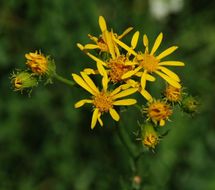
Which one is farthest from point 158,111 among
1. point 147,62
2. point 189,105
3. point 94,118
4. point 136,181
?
point 136,181

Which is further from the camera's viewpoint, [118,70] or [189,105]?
[189,105]

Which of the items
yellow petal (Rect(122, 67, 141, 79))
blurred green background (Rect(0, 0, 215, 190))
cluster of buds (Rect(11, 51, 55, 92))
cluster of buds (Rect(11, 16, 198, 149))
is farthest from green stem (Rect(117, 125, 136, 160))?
blurred green background (Rect(0, 0, 215, 190))

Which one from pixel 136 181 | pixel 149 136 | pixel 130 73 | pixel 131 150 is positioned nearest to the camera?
pixel 149 136

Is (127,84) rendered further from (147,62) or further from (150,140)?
(150,140)

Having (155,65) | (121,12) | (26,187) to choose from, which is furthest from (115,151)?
(155,65)

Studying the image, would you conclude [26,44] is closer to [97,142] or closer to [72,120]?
[72,120]

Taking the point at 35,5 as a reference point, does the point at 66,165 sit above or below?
below

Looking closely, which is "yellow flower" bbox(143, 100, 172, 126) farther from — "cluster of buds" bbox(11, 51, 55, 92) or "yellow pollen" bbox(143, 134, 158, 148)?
"cluster of buds" bbox(11, 51, 55, 92)
